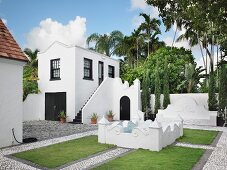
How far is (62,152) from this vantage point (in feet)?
34.2

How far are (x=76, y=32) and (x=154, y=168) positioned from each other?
28034 millimetres

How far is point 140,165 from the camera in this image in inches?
333

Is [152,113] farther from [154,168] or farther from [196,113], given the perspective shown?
[154,168]

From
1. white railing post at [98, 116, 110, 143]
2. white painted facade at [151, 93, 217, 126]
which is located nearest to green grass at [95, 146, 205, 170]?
white railing post at [98, 116, 110, 143]

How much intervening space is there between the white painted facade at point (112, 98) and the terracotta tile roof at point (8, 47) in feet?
31.5

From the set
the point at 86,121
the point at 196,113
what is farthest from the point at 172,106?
the point at 86,121

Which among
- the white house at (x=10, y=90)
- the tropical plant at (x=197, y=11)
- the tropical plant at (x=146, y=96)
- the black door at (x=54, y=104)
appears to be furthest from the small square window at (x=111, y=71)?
the tropical plant at (x=197, y=11)

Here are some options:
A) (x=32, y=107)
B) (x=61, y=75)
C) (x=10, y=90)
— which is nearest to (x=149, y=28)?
(x=61, y=75)

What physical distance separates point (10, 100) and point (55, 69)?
11.9 meters

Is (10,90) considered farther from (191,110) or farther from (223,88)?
(223,88)

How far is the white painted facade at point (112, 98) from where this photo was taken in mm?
21989

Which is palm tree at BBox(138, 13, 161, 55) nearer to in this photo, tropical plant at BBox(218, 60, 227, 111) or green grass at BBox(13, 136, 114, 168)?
tropical plant at BBox(218, 60, 227, 111)

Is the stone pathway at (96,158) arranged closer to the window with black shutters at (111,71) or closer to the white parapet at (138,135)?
the white parapet at (138,135)

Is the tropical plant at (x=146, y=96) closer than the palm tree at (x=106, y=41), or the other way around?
the tropical plant at (x=146, y=96)
